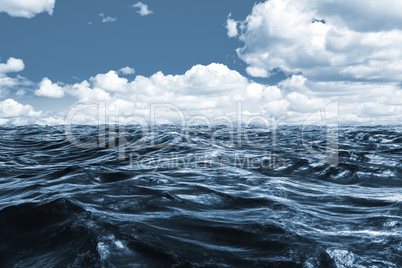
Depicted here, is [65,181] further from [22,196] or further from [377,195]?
[377,195]

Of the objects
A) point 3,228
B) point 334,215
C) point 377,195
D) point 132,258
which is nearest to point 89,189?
point 3,228

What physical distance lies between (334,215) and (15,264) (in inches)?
209

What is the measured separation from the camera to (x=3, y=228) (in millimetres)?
4676

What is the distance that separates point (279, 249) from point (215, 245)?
0.89 metres

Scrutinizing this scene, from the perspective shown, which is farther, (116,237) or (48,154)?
(48,154)

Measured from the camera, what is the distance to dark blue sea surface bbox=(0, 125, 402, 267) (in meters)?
3.79

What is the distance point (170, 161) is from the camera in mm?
11875

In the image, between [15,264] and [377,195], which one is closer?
[15,264]

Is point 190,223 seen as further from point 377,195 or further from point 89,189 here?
point 377,195

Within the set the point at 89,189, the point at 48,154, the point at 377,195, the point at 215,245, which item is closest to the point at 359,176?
the point at 377,195

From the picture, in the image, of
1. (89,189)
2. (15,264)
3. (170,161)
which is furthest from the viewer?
(170,161)

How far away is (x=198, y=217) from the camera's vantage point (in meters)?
5.50

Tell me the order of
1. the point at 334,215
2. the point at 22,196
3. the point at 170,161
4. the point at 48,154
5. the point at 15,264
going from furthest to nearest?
the point at 48,154, the point at 170,161, the point at 22,196, the point at 334,215, the point at 15,264

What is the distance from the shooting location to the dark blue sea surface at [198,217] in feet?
12.4
